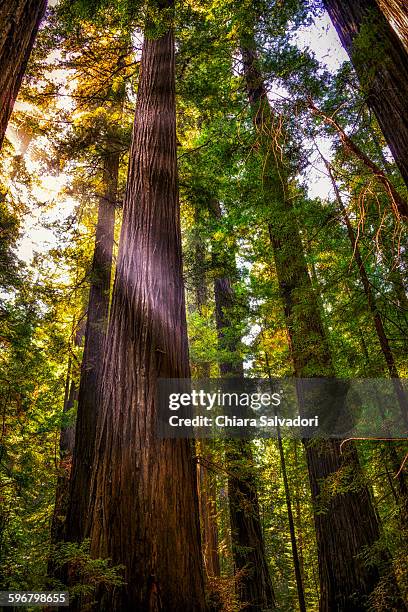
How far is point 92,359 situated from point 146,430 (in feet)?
15.1

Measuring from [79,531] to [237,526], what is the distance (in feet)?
11.8

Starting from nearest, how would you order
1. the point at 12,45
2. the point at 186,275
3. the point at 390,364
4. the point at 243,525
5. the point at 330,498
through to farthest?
1. the point at 12,45
2. the point at 390,364
3. the point at 330,498
4. the point at 243,525
5. the point at 186,275

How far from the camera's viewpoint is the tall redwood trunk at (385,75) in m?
2.87

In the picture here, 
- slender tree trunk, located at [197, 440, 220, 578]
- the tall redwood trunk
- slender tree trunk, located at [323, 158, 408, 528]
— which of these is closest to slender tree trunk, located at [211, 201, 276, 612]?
slender tree trunk, located at [197, 440, 220, 578]

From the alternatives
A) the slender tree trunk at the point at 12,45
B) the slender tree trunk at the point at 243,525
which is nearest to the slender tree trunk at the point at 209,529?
the slender tree trunk at the point at 243,525

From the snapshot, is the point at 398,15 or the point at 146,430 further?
the point at 146,430

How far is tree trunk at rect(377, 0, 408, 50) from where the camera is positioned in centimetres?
251

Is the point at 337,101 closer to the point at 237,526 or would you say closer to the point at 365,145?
the point at 365,145

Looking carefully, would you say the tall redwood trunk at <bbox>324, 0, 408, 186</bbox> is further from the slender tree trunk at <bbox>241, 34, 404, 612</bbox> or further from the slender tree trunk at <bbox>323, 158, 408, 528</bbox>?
the slender tree trunk at <bbox>241, 34, 404, 612</bbox>

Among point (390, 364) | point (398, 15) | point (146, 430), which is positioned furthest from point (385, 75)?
point (146, 430)

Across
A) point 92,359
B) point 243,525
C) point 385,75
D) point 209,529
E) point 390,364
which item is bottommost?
point 243,525

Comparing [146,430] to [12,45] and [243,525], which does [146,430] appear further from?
[243,525]

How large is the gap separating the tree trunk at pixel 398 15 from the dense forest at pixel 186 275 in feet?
0.05

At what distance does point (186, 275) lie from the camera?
876 centimetres
